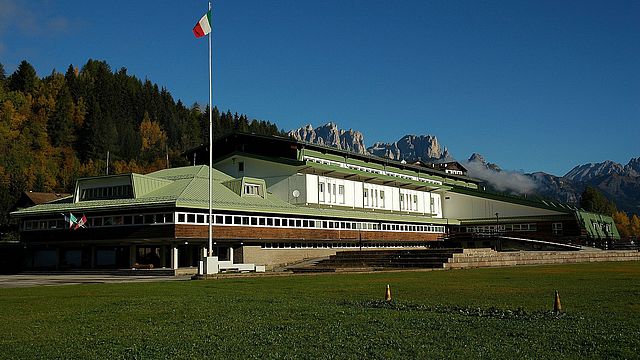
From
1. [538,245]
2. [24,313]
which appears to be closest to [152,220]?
[24,313]

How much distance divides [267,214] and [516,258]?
22.9m

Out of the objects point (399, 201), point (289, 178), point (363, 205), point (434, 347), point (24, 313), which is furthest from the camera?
point (399, 201)

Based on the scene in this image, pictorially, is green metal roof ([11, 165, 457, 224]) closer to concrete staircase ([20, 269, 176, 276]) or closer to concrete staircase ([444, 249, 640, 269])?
concrete staircase ([20, 269, 176, 276])

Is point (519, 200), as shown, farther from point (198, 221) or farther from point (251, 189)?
point (198, 221)

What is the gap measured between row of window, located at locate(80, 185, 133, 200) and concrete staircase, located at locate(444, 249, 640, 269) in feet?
97.7

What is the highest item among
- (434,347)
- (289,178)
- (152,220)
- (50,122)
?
(50,122)

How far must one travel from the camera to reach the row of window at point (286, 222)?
56806mm

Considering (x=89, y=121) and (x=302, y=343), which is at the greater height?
(x=89, y=121)

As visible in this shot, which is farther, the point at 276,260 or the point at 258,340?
the point at 276,260

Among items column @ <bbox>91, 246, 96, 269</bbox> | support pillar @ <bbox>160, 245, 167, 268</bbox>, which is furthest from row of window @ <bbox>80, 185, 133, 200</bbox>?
support pillar @ <bbox>160, 245, 167, 268</bbox>

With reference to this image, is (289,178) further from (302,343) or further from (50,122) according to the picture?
(50,122)

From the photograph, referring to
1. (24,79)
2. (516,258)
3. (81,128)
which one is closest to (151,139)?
(81,128)

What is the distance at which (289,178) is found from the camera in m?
73.1

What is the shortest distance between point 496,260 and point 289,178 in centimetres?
2690
